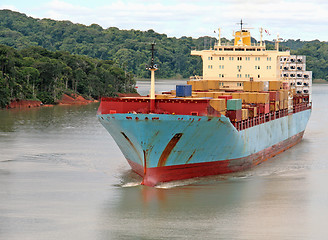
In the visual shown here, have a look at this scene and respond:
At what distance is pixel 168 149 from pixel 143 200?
3.71 meters

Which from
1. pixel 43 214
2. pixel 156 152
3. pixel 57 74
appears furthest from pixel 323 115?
pixel 43 214

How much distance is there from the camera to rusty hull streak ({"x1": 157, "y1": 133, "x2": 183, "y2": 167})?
36312mm

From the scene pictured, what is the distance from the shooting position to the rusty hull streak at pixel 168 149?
36.3 m

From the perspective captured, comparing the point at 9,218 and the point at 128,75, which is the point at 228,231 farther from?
the point at 128,75

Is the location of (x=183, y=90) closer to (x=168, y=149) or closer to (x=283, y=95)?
(x=168, y=149)

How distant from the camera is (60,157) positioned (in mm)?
48281

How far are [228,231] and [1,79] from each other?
228ft

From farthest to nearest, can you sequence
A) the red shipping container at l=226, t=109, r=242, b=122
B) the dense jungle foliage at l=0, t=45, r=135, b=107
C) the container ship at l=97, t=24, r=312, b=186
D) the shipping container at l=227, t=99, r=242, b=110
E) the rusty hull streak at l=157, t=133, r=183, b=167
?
the dense jungle foliage at l=0, t=45, r=135, b=107, the shipping container at l=227, t=99, r=242, b=110, the red shipping container at l=226, t=109, r=242, b=122, the rusty hull streak at l=157, t=133, r=183, b=167, the container ship at l=97, t=24, r=312, b=186

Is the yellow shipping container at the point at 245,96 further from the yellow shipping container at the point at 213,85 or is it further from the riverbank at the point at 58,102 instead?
the riverbank at the point at 58,102

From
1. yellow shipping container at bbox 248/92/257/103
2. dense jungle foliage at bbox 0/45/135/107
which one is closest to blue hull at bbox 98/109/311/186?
yellow shipping container at bbox 248/92/257/103

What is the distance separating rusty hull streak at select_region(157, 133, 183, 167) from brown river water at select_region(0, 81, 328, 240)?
1.48 meters

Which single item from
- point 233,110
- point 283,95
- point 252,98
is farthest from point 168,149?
point 283,95

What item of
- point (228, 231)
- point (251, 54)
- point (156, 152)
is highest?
point (251, 54)

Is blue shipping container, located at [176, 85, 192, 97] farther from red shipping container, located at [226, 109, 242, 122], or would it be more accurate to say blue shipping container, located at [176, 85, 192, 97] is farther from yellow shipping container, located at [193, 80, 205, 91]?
yellow shipping container, located at [193, 80, 205, 91]
